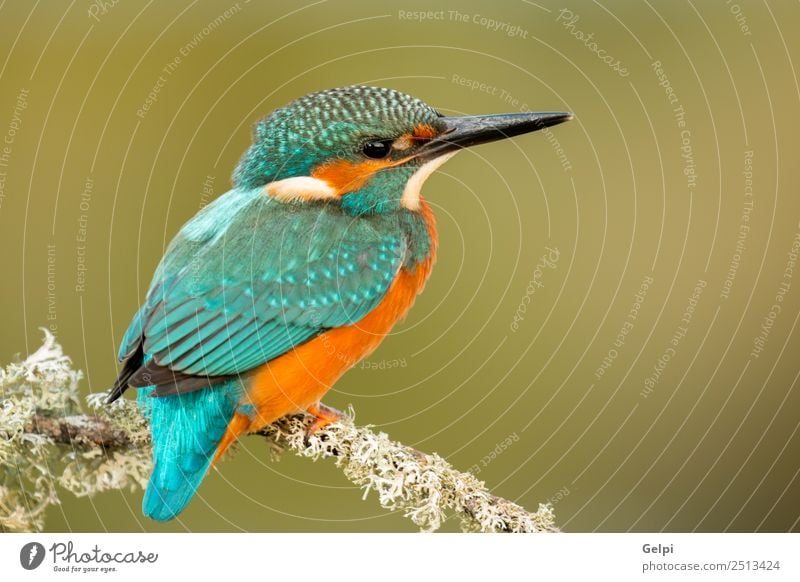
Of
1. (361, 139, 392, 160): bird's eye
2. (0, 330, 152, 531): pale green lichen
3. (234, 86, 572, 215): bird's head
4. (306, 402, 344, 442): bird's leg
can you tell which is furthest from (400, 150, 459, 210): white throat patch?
(0, 330, 152, 531): pale green lichen

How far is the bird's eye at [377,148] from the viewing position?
2850mm

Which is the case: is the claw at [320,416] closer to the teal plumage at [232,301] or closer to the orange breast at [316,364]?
the orange breast at [316,364]

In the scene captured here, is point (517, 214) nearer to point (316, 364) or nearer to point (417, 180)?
point (417, 180)

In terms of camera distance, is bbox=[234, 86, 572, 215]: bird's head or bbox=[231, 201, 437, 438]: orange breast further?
bbox=[234, 86, 572, 215]: bird's head

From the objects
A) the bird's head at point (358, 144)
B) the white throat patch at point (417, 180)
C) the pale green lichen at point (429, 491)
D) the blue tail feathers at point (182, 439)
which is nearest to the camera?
the blue tail feathers at point (182, 439)

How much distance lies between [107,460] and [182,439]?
354 mm

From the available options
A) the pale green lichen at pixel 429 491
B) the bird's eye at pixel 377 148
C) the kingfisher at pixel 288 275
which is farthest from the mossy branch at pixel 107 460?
the bird's eye at pixel 377 148

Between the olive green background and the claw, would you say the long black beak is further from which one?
the claw

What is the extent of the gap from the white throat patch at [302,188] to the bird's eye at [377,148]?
15 centimetres

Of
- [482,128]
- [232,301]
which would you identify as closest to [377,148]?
[482,128]

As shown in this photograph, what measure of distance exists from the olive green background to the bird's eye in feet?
1.03

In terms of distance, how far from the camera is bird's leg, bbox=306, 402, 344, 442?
2.90 metres

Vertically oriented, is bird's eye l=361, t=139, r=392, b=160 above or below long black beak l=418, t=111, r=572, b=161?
below

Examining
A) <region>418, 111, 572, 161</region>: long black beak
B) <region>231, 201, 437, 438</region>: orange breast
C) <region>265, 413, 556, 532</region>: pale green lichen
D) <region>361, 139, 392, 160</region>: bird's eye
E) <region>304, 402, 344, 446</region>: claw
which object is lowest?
<region>265, 413, 556, 532</region>: pale green lichen
